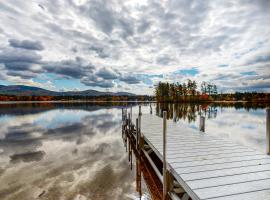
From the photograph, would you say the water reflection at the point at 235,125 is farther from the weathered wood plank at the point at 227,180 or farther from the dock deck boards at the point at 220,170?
the weathered wood plank at the point at 227,180

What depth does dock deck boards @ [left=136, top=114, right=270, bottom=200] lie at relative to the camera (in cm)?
378

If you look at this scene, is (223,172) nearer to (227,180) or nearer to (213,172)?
(213,172)

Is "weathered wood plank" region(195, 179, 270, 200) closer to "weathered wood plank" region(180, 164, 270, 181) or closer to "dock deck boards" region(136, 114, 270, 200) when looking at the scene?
"dock deck boards" region(136, 114, 270, 200)

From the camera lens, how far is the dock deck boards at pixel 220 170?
3.78 m

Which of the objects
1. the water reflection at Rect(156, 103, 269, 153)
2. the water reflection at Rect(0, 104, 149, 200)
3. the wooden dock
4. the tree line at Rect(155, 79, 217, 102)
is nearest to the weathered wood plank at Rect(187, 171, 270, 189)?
the wooden dock

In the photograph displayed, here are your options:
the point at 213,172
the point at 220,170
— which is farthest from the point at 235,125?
the point at 213,172

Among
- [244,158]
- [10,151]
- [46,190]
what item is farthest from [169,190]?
[10,151]

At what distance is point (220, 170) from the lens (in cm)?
494

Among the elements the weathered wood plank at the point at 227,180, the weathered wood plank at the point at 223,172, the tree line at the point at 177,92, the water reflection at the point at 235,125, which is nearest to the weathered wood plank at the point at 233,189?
the weathered wood plank at the point at 227,180

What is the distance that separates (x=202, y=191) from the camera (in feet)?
12.5

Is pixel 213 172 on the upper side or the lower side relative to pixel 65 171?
upper

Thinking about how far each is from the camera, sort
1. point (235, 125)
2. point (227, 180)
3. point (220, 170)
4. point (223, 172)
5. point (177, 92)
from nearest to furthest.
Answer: point (227, 180) → point (223, 172) → point (220, 170) → point (235, 125) → point (177, 92)

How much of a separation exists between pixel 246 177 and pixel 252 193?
2.60ft

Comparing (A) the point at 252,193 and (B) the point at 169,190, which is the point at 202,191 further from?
(B) the point at 169,190
